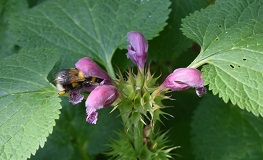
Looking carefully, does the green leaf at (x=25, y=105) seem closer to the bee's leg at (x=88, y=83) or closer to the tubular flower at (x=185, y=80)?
the bee's leg at (x=88, y=83)

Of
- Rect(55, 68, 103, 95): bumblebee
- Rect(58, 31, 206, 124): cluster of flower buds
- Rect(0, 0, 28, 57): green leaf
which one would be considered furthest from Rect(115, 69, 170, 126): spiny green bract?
Rect(0, 0, 28, 57): green leaf

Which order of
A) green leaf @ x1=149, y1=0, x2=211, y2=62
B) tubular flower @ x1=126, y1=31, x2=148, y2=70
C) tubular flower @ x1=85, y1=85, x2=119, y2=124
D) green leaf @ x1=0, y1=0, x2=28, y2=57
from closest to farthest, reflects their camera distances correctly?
tubular flower @ x1=85, y1=85, x2=119, y2=124, tubular flower @ x1=126, y1=31, x2=148, y2=70, green leaf @ x1=149, y1=0, x2=211, y2=62, green leaf @ x1=0, y1=0, x2=28, y2=57

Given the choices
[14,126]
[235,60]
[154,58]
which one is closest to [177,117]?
[154,58]

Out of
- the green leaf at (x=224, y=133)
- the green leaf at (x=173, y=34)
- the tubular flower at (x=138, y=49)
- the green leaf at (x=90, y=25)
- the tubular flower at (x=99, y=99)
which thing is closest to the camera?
the tubular flower at (x=99, y=99)

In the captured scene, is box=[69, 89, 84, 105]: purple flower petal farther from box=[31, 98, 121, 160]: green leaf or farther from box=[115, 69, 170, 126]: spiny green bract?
box=[31, 98, 121, 160]: green leaf

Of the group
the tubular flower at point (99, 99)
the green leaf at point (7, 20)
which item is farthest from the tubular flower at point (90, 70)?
the green leaf at point (7, 20)

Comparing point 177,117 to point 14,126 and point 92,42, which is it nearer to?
point 92,42
